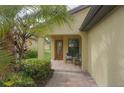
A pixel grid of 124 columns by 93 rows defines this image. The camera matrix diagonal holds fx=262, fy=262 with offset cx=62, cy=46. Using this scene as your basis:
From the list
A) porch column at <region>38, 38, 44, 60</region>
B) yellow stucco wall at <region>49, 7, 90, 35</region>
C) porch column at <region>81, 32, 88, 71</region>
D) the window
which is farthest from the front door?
porch column at <region>81, 32, 88, 71</region>

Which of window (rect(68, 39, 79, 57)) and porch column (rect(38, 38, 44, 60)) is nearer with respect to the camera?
porch column (rect(38, 38, 44, 60))

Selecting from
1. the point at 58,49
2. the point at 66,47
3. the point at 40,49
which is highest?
the point at 66,47

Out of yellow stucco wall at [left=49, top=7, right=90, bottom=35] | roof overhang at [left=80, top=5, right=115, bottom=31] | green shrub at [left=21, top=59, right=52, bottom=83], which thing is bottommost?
green shrub at [left=21, top=59, right=52, bottom=83]

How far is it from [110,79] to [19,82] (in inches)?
123

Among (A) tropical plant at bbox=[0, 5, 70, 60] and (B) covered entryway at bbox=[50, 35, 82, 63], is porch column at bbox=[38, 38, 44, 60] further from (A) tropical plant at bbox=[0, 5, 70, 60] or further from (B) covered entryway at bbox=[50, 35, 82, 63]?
(A) tropical plant at bbox=[0, 5, 70, 60]

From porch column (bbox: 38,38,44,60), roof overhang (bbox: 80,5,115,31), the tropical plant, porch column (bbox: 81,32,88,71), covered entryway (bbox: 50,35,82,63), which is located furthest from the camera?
covered entryway (bbox: 50,35,82,63)

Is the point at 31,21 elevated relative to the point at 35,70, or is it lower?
elevated

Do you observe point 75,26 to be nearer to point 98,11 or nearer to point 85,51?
point 85,51

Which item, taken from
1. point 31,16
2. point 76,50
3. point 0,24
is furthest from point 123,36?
point 76,50

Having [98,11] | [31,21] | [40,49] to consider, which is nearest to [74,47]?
[40,49]

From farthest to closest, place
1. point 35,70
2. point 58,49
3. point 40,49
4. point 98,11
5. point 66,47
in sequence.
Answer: point 58,49
point 66,47
point 40,49
point 35,70
point 98,11
